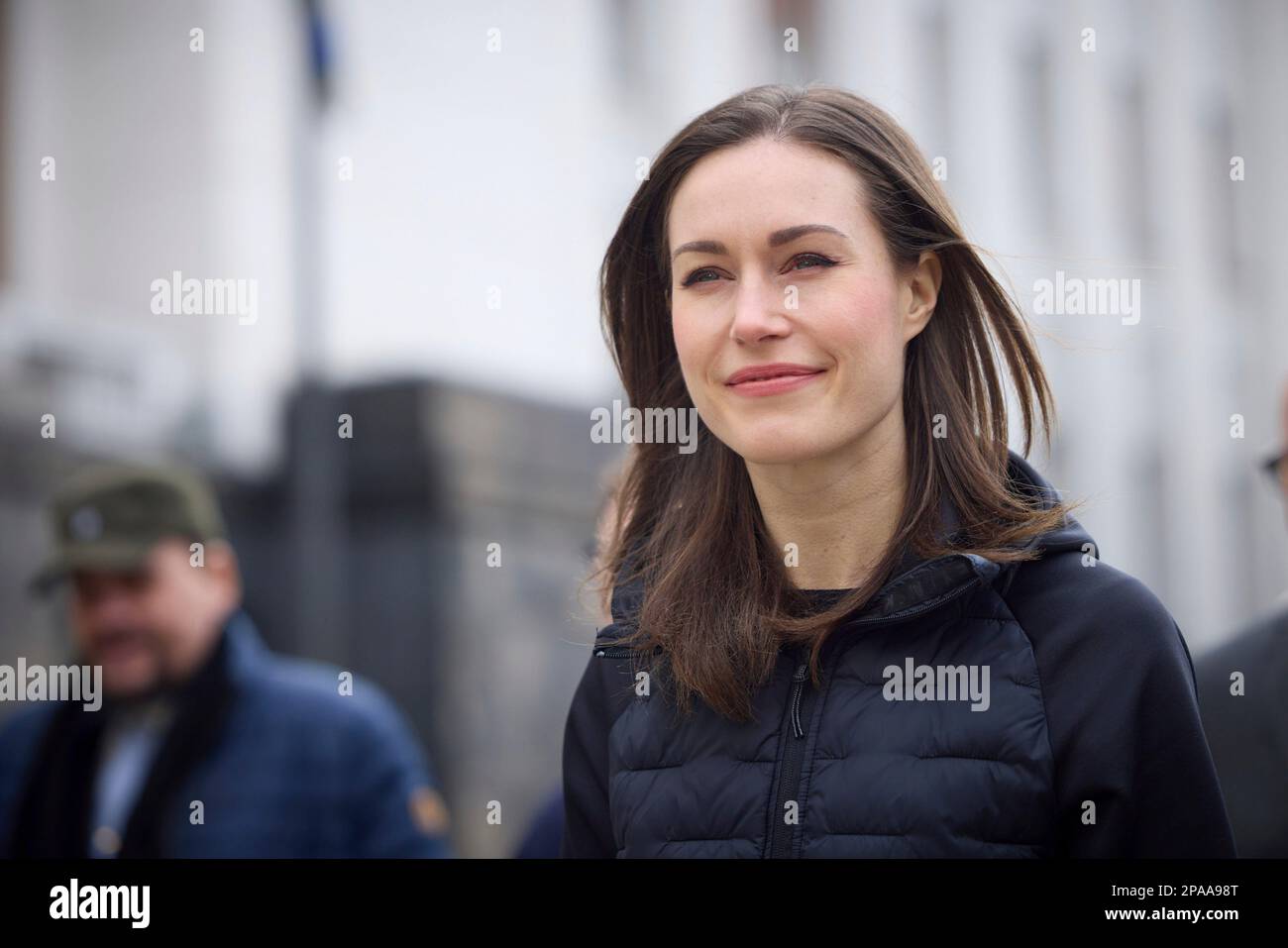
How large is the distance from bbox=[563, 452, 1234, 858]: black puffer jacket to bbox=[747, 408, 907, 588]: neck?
0.12 m

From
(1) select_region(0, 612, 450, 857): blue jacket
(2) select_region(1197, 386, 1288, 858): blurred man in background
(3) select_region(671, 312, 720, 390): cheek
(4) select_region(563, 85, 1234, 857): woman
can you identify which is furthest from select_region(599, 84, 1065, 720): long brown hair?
(1) select_region(0, 612, 450, 857): blue jacket

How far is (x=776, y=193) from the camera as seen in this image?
2.35m

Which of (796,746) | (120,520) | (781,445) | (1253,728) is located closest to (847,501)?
(781,445)

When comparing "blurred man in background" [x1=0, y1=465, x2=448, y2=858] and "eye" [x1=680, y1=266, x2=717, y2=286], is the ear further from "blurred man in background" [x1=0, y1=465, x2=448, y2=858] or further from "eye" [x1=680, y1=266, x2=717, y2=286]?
"blurred man in background" [x1=0, y1=465, x2=448, y2=858]

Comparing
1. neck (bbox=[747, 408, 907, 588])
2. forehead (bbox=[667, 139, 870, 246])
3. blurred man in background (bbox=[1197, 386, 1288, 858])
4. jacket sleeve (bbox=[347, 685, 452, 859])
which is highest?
forehead (bbox=[667, 139, 870, 246])

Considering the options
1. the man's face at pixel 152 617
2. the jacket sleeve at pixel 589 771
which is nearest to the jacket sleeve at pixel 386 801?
the man's face at pixel 152 617

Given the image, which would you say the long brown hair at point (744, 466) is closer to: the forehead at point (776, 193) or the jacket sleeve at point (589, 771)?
the forehead at point (776, 193)

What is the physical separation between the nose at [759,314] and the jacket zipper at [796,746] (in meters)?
0.41

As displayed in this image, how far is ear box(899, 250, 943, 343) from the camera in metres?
2.46

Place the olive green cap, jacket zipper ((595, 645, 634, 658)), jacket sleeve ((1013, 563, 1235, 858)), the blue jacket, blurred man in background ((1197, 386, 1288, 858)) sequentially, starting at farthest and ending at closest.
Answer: the olive green cap → the blue jacket → blurred man in background ((1197, 386, 1288, 858)) → jacket zipper ((595, 645, 634, 658)) → jacket sleeve ((1013, 563, 1235, 858))

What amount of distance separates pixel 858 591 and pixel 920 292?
47 centimetres

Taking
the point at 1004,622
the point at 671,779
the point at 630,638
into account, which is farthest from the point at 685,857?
the point at 1004,622

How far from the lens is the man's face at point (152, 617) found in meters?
4.73
